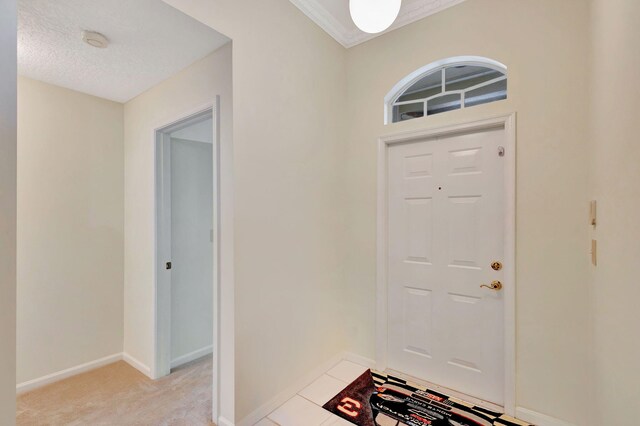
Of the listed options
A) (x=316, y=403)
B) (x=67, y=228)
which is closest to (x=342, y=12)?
(x=67, y=228)

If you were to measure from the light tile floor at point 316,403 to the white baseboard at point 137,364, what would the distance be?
126 cm

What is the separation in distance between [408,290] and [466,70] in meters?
1.83

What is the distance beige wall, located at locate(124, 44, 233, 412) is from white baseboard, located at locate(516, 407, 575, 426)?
112 inches

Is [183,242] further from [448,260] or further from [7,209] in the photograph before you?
[448,260]

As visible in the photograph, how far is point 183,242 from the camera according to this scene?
2.78 metres

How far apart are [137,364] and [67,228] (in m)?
1.36

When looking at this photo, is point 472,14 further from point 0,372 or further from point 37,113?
point 37,113

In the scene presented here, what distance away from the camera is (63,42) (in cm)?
180

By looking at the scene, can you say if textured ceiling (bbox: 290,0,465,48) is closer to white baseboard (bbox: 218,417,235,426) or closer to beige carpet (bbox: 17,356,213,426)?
white baseboard (bbox: 218,417,235,426)

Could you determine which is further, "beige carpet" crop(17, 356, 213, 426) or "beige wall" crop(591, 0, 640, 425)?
"beige carpet" crop(17, 356, 213, 426)

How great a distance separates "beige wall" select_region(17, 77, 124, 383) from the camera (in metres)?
2.29

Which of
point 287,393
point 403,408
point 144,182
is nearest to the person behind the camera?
point 403,408

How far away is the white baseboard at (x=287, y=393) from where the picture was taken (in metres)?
1.88

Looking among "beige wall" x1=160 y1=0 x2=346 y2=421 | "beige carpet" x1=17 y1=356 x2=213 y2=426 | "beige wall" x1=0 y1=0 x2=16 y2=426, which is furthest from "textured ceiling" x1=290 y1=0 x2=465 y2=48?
"beige carpet" x1=17 y1=356 x2=213 y2=426
